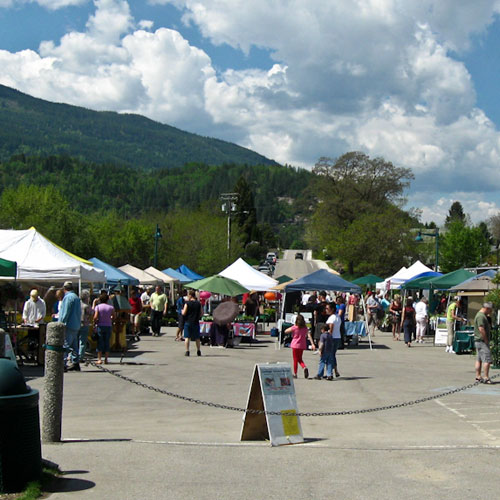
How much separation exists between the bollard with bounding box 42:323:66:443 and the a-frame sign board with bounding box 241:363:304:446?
2116 mm

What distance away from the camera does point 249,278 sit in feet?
113

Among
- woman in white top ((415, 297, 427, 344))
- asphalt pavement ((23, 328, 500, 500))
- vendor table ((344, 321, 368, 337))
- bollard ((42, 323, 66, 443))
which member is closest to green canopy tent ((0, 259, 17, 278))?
asphalt pavement ((23, 328, 500, 500))

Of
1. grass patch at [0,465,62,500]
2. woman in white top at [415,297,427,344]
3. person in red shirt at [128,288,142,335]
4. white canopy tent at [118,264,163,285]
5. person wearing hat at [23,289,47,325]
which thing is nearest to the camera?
grass patch at [0,465,62,500]

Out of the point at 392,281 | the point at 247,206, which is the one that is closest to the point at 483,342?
the point at 392,281

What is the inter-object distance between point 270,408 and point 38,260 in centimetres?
1276

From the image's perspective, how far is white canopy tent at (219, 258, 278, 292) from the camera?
33594mm

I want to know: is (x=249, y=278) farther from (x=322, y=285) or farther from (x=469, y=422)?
(x=469, y=422)

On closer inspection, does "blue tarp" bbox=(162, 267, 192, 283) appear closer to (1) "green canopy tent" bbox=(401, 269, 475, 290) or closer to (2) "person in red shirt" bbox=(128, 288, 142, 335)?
(2) "person in red shirt" bbox=(128, 288, 142, 335)

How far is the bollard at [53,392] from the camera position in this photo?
8.20 m

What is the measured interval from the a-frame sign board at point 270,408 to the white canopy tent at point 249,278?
78.0 feet

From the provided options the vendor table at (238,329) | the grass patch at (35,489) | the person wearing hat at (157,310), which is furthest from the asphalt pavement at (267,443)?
the person wearing hat at (157,310)

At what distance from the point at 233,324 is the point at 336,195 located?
53.1 metres

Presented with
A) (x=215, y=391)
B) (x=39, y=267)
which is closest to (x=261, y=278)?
(x=39, y=267)

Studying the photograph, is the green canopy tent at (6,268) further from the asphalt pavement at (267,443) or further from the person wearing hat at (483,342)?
the person wearing hat at (483,342)
